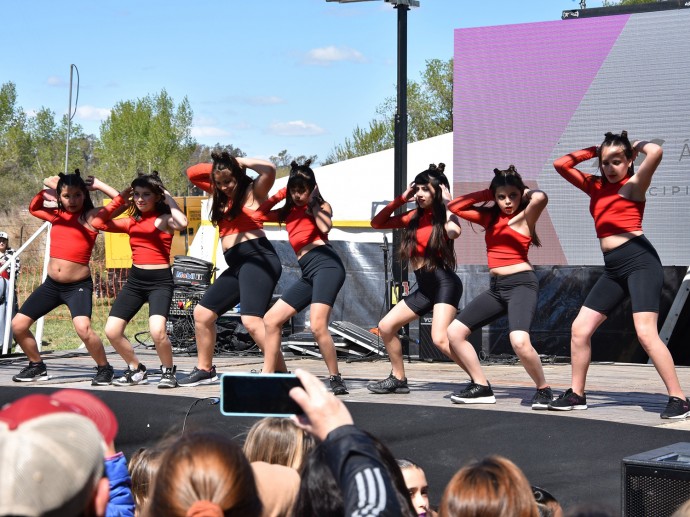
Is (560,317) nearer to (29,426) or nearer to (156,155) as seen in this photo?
(29,426)

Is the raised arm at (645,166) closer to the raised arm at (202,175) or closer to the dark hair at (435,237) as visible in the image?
the dark hair at (435,237)

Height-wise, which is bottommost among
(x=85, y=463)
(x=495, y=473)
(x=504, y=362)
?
(x=504, y=362)

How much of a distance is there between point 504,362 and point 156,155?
1916 inches

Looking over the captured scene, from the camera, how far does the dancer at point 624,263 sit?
551 centimetres

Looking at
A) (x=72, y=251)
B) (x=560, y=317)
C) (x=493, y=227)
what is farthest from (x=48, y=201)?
(x=560, y=317)

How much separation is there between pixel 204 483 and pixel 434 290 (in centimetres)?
488

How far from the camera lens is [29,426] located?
1396mm

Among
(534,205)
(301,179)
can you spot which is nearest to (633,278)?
(534,205)

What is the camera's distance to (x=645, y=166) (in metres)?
5.48

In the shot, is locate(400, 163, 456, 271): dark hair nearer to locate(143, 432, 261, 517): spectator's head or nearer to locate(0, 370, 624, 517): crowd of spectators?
locate(0, 370, 624, 517): crowd of spectators

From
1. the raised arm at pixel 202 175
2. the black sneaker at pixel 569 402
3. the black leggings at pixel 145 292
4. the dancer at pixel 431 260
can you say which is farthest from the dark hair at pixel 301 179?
the black sneaker at pixel 569 402

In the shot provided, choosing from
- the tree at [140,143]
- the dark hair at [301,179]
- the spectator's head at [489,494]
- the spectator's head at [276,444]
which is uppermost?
the tree at [140,143]

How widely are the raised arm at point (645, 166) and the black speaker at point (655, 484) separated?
2290 millimetres

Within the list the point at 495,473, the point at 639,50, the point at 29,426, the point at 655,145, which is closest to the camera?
the point at 29,426
